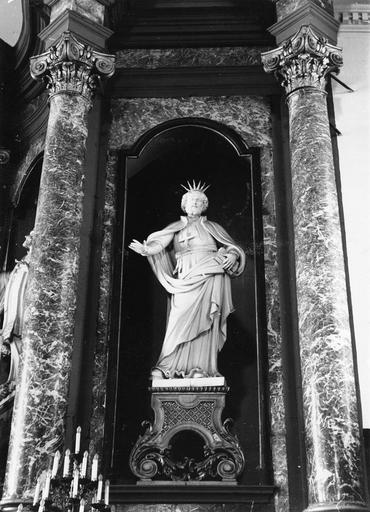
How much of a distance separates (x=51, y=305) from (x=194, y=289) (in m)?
1.66

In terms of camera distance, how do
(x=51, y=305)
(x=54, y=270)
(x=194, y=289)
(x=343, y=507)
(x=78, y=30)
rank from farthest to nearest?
(x=78, y=30)
(x=194, y=289)
(x=54, y=270)
(x=51, y=305)
(x=343, y=507)

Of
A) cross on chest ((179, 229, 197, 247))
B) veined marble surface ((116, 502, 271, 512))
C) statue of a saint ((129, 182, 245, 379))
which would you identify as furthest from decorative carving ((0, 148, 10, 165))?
veined marble surface ((116, 502, 271, 512))

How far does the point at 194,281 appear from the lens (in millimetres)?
7988

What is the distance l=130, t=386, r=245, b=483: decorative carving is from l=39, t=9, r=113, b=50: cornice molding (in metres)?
4.06

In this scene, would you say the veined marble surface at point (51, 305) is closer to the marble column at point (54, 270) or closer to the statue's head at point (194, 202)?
the marble column at point (54, 270)

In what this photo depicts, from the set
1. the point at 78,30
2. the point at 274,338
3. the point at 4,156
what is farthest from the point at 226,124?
the point at 4,156

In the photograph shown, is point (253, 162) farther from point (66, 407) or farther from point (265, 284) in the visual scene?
point (66, 407)

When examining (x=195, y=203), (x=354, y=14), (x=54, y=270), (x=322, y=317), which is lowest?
(x=322, y=317)

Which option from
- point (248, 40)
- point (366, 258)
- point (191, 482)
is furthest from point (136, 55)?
point (191, 482)

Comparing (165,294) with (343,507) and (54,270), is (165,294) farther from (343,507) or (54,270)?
(343,507)

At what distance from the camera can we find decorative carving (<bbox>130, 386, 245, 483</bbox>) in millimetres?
7258

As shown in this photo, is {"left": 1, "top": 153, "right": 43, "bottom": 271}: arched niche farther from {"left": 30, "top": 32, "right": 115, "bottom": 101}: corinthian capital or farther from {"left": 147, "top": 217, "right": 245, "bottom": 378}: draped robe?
{"left": 147, "top": 217, "right": 245, "bottom": 378}: draped robe

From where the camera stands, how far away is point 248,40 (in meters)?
9.15

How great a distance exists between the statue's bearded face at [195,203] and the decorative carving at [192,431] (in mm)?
2191
